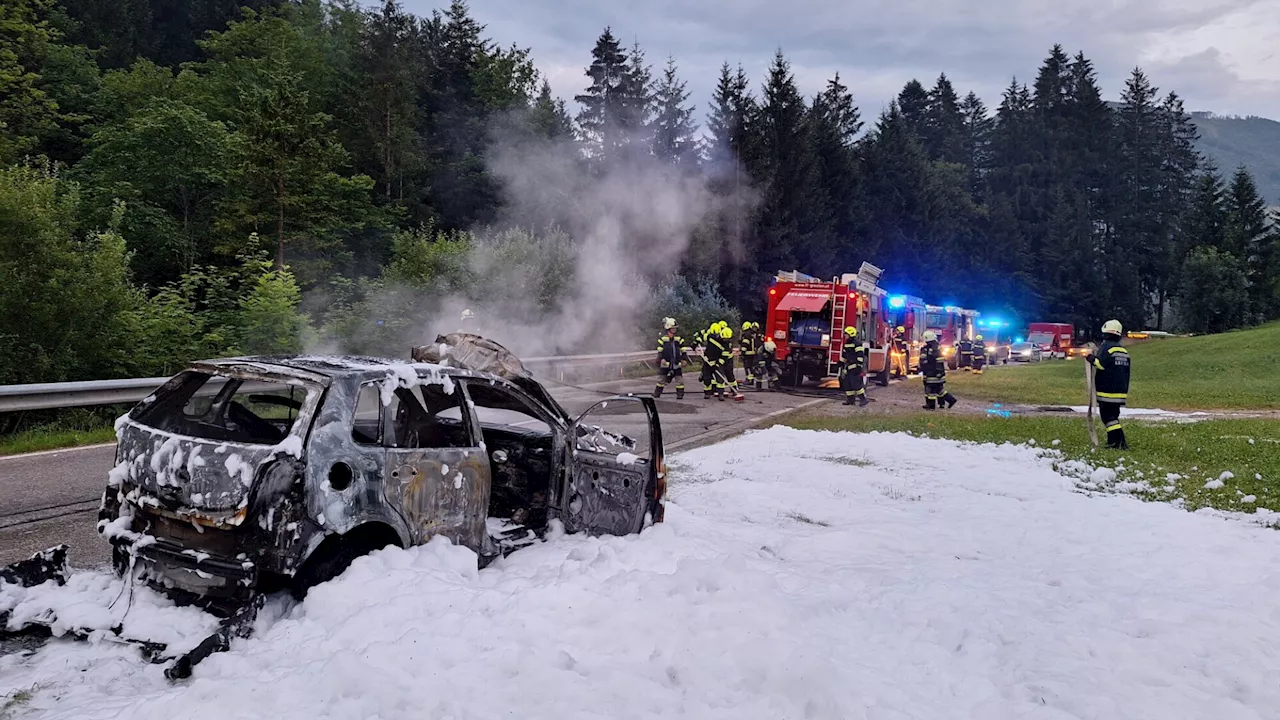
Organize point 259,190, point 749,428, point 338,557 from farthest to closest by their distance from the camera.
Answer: point 259,190, point 749,428, point 338,557

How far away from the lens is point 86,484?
277 inches

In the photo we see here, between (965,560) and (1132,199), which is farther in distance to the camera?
(1132,199)

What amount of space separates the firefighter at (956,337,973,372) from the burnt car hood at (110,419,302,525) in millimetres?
30056

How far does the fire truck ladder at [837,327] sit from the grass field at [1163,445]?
4.70 meters

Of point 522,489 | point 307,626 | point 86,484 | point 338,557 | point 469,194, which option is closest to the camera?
point 307,626

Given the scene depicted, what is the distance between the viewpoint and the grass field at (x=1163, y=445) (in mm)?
7961

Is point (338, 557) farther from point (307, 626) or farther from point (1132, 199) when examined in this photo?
point (1132, 199)

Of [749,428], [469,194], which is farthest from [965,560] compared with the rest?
[469,194]

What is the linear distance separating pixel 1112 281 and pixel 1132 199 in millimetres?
8931

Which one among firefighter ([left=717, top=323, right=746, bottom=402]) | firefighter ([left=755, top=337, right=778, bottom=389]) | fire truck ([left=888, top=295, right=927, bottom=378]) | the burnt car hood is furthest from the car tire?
fire truck ([left=888, top=295, right=927, bottom=378])

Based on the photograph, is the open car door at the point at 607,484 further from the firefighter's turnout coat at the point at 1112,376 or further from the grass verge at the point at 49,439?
the firefighter's turnout coat at the point at 1112,376

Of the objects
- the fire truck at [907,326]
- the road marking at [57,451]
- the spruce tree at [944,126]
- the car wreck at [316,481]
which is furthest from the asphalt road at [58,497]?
the spruce tree at [944,126]

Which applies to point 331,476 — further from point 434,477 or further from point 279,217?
point 279,217

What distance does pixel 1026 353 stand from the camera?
43062 millimetres
